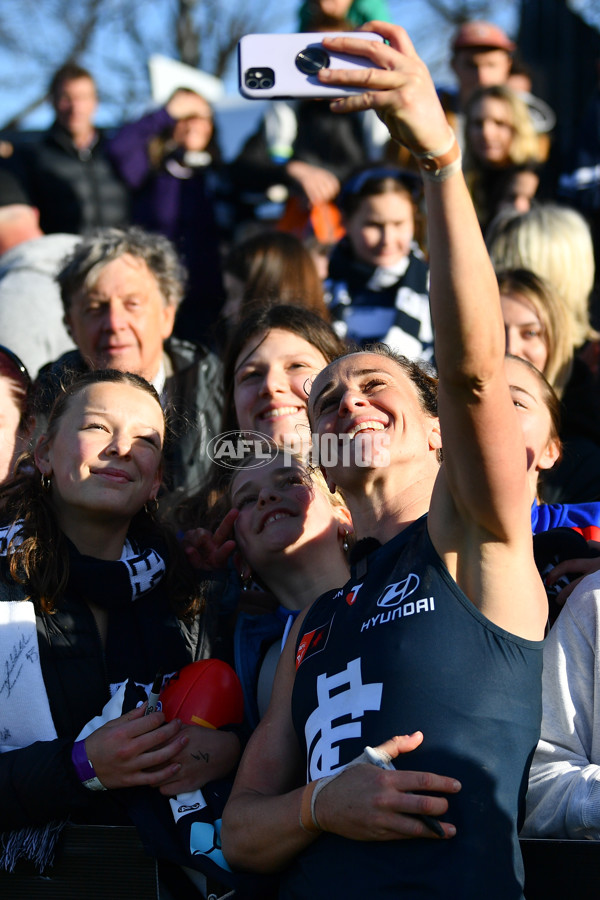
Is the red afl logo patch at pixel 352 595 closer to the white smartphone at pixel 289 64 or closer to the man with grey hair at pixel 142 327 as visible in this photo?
the white smartphone at pixel 289 64

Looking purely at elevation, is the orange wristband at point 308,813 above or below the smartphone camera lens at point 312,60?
below

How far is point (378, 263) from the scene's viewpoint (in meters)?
4.64

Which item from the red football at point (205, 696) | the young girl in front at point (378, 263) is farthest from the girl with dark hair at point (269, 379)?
the young girl in front at point (378, 263)

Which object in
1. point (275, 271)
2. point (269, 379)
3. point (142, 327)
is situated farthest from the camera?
point (275, 271)

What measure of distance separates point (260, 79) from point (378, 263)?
2980 mm

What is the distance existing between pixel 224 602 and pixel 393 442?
3.05ft

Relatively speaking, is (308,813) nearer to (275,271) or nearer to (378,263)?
(275,271)

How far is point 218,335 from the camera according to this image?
438cm

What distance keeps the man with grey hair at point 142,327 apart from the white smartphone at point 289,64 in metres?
2.04

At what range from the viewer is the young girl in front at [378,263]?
177 inches

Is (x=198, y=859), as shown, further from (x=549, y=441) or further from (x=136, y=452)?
(x=549, y=441)

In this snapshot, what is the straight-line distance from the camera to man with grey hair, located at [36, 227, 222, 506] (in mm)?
3766

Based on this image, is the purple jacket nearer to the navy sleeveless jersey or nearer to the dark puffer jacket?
the dark puffer jacket

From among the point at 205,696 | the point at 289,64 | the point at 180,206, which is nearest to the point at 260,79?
the point at 289,64
